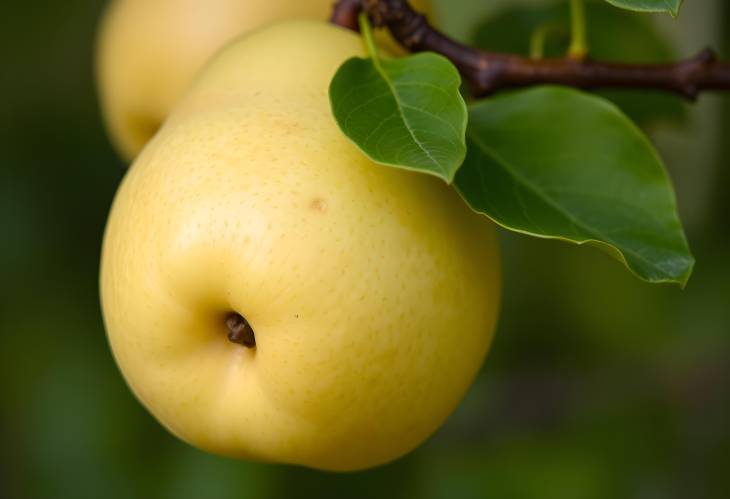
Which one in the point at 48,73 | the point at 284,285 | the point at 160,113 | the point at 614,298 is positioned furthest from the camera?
the point at 48,73

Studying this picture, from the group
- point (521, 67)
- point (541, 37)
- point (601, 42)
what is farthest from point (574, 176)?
point (601, 42)

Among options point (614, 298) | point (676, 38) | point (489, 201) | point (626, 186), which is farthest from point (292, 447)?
point (676, 38)

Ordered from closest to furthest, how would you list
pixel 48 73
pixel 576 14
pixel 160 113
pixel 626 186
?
pixel 626 186
pixel 576 14
pixel 160 113
pixel 48 73

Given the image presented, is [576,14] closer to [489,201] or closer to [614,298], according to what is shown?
[489,201]

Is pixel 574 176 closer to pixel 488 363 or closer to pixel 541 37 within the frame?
pixel 541 37

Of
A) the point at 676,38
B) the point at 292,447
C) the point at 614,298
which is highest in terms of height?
the point at 292,447

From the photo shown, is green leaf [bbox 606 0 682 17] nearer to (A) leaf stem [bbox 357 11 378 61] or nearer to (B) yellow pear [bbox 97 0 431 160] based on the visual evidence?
(A) leaf stem [bbox 357 11 378 61]

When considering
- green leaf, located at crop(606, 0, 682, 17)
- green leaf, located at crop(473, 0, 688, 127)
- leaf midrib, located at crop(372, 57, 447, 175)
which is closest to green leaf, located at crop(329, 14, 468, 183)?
leaf midrib, located at crop(372, 57, 447, 175)

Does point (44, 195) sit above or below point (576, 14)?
below

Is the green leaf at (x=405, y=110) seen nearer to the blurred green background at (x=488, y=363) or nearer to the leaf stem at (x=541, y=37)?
the leaf stem at (x=541, y=37)
